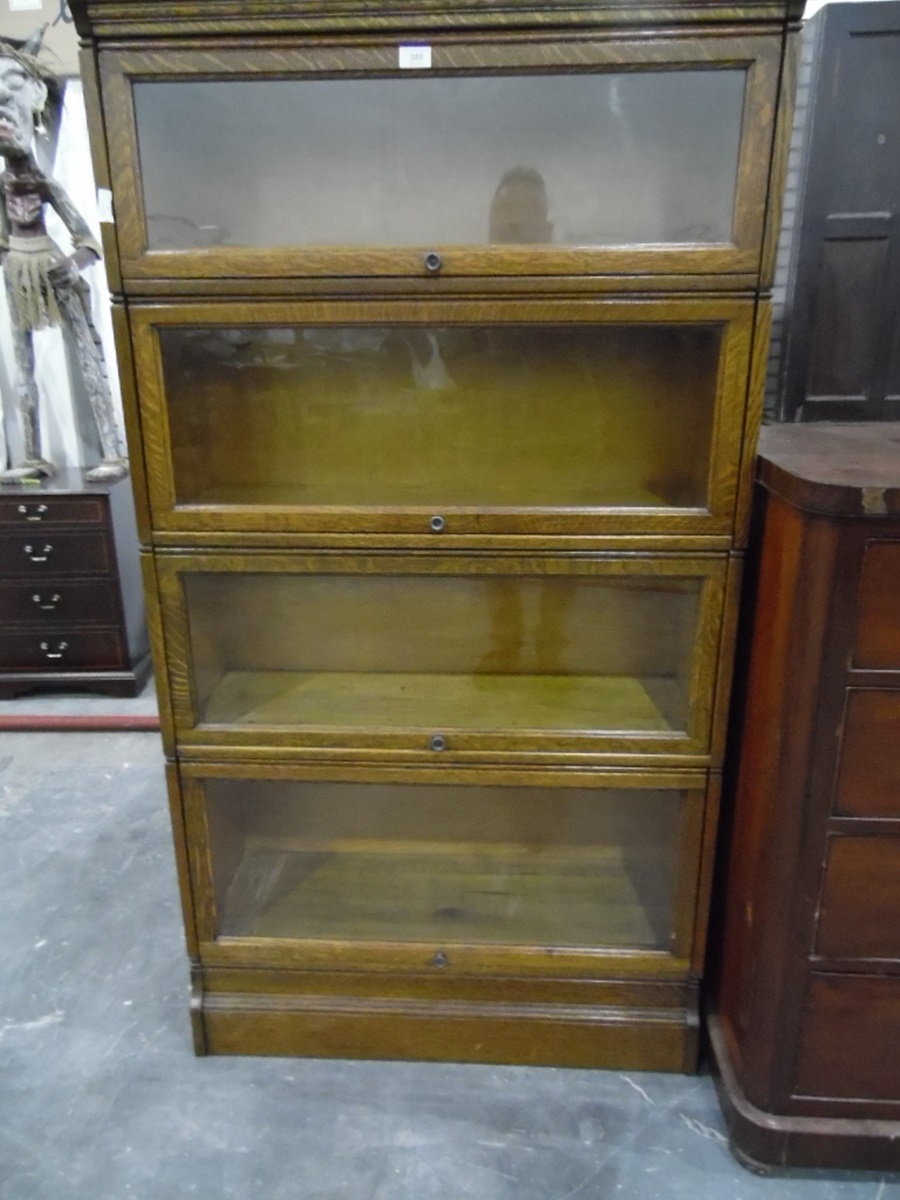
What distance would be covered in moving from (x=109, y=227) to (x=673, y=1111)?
4.91 ft

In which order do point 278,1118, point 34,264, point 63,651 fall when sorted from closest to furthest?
point 278,1118 < point 34,264 < point 63,651

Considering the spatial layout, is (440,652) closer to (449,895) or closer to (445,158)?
(449,895)

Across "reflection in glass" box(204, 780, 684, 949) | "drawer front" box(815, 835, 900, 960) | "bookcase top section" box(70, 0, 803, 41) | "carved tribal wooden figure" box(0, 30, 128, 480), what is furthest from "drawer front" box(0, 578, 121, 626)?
"drawer front" box(815, 835, 900, 960)

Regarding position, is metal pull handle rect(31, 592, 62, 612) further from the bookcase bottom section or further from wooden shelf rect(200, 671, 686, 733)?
the bookcase bottom section

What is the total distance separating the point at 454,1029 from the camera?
1.40m

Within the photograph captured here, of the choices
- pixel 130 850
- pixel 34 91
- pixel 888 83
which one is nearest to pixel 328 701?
pixel 130 850

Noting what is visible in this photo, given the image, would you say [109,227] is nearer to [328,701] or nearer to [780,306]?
[328,701]

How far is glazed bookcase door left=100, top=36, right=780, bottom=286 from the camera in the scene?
1.02 metres

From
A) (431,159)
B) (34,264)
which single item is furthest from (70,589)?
(431,159)

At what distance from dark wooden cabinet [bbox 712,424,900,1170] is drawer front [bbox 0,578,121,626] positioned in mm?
1962

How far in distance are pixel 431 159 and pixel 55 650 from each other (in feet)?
6.72

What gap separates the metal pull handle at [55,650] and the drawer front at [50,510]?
0.37m

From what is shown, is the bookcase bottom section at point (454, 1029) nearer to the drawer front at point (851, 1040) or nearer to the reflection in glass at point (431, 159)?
the drawer front at point (851, 1040)

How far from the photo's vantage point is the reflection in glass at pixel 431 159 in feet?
3.51
